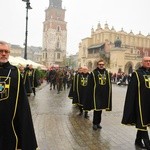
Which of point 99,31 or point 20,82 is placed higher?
point 99,31

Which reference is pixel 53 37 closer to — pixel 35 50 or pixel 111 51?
pixel 111 51

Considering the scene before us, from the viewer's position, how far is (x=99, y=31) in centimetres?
10156

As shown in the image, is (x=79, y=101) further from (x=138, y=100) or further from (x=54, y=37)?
(x=54, y=37)

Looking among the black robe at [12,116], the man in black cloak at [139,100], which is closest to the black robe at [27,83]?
the man in black cloak at [139,100]

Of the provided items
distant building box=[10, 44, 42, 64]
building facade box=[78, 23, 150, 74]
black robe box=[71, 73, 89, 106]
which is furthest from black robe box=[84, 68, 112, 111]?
distant building box=[10, 44, 42, 64]

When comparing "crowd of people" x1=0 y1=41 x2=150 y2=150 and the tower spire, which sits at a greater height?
the tower spire

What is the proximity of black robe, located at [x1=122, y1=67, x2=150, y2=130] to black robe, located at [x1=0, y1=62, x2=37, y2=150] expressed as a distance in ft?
10.6

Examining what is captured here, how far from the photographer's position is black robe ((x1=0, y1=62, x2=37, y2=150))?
4.32m

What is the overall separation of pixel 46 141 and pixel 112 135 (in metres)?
1.80

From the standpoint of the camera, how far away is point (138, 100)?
716cm

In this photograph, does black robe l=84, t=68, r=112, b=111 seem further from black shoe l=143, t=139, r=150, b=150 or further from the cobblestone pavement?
black shoe l=143, t=139, r=150, b=150

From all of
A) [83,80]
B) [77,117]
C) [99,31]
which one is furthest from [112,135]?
[99,31]

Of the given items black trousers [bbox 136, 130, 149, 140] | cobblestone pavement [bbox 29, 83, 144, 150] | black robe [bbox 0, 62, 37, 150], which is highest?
black robe [bbox 0, 62, 37, 150]

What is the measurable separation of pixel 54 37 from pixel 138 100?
113665 millimetres
